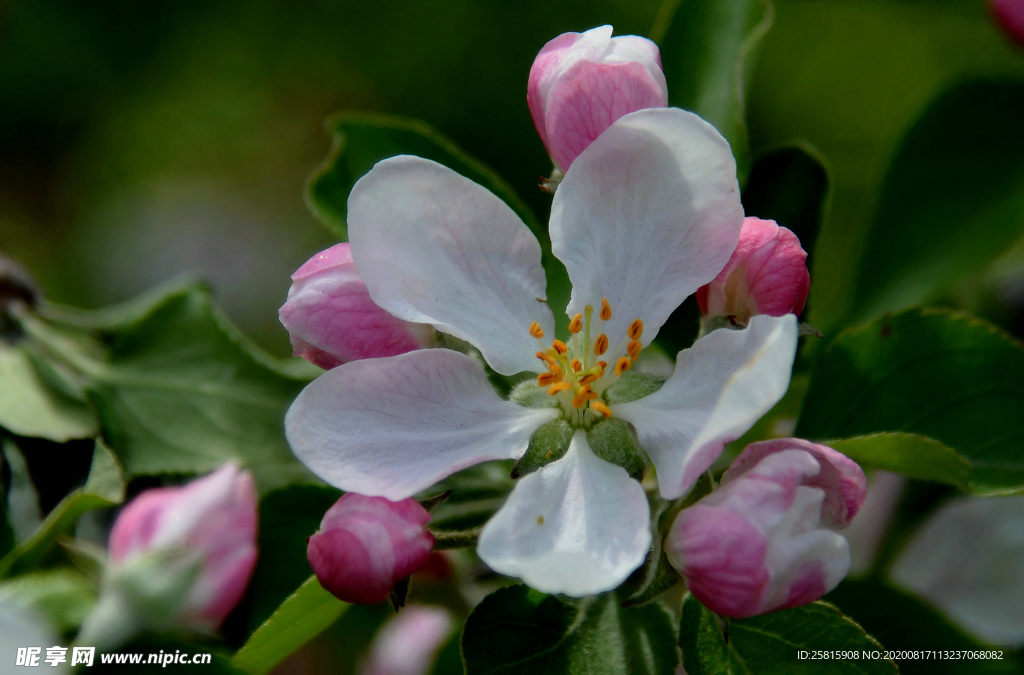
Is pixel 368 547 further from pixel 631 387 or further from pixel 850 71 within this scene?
pixel 850 71

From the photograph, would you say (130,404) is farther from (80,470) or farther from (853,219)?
(853,219)

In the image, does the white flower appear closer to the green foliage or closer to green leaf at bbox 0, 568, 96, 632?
the green foliage

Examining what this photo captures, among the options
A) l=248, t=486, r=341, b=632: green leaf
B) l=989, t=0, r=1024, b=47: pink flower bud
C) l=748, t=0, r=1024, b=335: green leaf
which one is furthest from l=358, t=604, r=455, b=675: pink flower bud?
l=748, t=0, r=1024, b=335: green leaf

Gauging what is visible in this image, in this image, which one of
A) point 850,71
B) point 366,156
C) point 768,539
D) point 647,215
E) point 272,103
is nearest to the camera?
point 768,539

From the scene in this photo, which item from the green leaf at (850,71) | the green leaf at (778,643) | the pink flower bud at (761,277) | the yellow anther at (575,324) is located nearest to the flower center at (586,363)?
the yellow anther at (575,324)

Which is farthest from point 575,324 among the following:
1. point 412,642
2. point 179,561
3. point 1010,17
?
point 1010,17

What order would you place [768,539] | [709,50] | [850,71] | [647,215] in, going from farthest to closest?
[850,71] → [709,50] → [647,215] → [768,539]

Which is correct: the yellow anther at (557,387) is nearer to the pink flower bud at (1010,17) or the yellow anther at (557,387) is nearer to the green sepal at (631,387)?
the green sepal at (631,387)
